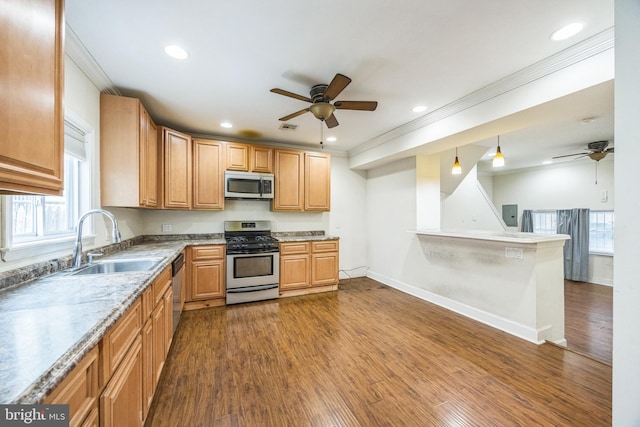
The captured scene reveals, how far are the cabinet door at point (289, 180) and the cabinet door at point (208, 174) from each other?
2.81ft

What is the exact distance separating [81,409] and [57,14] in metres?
1.58

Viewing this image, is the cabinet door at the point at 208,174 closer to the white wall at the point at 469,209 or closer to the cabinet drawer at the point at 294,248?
the cabinet drawer at the point at 294,248

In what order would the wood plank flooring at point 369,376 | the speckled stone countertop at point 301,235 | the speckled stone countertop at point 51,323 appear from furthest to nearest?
1. the speckled stone countertop at point 301,235
2. the wood plank flooring at point 369,376
3. the speckled stone countertop at point 51,323

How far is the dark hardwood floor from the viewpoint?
104 inches

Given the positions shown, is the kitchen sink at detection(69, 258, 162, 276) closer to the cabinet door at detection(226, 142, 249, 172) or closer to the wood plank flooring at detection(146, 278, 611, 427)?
the wood plank flooring at detection(146, 278, 611, 427)

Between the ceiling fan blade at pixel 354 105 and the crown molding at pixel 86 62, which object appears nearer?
the crown molding at pixel 86 62

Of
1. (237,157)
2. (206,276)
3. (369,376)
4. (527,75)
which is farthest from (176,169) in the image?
(527,75)

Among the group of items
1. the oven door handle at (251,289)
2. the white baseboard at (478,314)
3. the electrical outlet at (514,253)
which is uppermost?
the electrical outlet at (514,253)

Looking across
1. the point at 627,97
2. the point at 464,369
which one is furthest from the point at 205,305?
the point at 627,97

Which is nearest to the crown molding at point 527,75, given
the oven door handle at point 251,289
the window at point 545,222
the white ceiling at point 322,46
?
the white ceiling at point 322,46

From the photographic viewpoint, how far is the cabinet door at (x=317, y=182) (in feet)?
14.6

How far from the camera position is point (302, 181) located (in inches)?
173

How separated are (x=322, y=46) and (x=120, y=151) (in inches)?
82.8

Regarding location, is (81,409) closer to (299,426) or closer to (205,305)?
(299,426)
